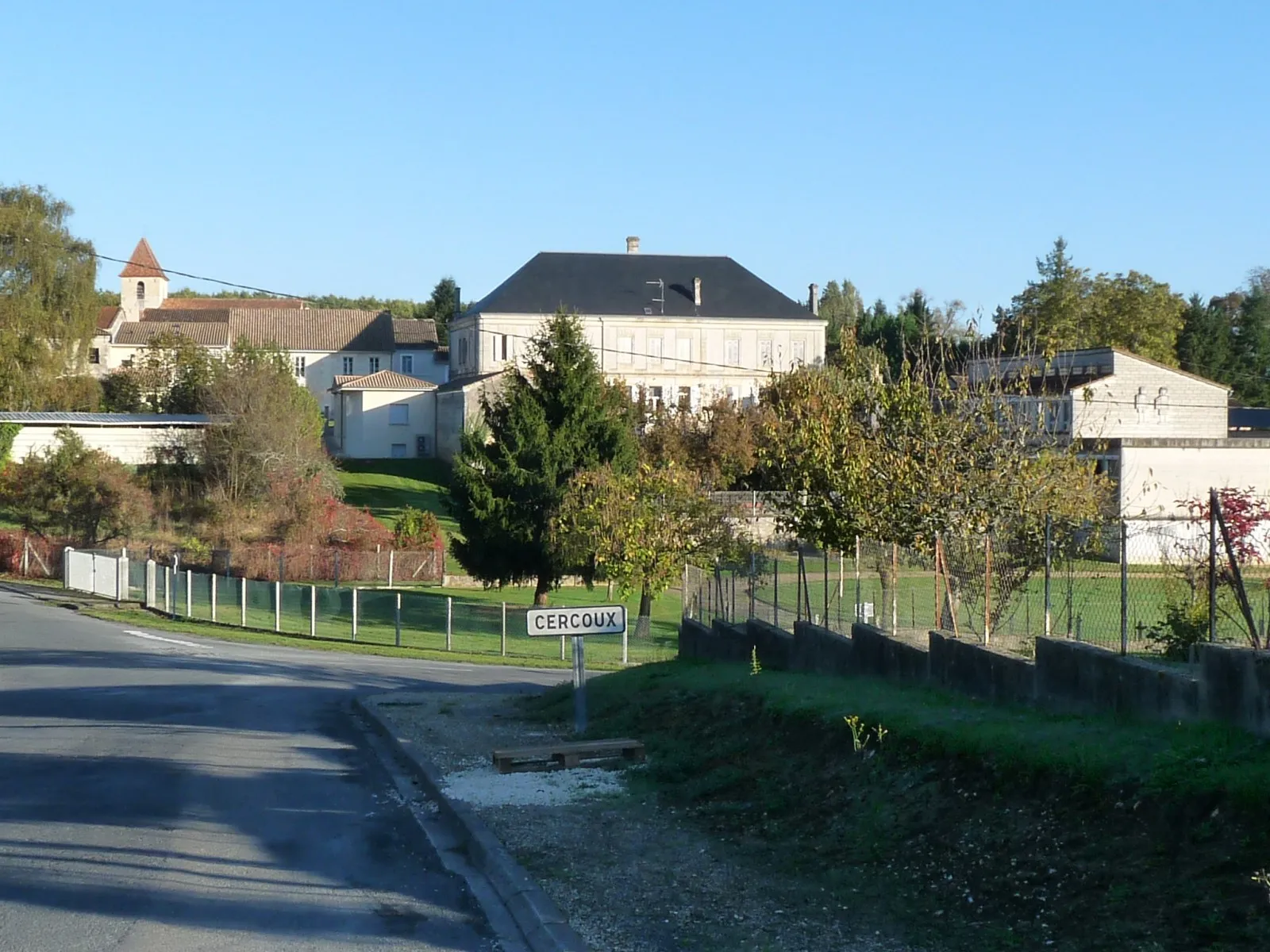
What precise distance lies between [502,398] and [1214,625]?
41.1 m

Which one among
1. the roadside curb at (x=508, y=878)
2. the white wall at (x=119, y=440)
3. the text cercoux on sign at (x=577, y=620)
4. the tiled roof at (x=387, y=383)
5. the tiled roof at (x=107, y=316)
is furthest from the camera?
the tiled roof at (x=107, y=316)

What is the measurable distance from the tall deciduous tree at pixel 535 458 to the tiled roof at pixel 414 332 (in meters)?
58.4

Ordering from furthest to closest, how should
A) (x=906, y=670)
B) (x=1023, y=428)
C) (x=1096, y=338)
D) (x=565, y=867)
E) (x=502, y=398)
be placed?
(x=1096, y=338) → (x=502, y=398) → (x=1023, y=428) → (x=906, y=670) → (x=565, y=867)

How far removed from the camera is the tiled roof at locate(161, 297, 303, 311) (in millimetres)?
117062

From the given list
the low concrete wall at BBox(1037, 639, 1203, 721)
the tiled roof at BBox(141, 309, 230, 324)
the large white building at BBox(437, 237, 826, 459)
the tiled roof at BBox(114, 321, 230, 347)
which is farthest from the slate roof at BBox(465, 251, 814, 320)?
the low concrete wall at BBox(1037, 639, 1203, 721)

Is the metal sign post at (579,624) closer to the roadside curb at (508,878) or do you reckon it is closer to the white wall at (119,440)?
the roadside curb at (508,878)

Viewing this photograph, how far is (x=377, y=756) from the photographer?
15883 mm

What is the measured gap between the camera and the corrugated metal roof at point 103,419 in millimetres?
66375

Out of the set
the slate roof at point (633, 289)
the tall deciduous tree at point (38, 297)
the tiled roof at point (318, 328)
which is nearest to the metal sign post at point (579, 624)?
the tall deciduous tree at point (38, 297)

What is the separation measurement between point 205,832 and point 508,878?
3.27 meters

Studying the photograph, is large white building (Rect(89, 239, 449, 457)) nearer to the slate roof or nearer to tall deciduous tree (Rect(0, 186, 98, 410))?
the slate roof

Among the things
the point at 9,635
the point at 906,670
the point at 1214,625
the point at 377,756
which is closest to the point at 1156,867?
the point at 1214,625

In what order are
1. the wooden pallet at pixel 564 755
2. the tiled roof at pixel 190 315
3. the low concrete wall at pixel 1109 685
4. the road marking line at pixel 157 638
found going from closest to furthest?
the low concrete wall at pixel 1109 685 → the wooden pallet at pixel 564 755 → the road marking line at pixel 157 638 → the tiled roof at pixel 190 315

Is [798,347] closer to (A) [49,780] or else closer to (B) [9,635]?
(B) [9,635]
